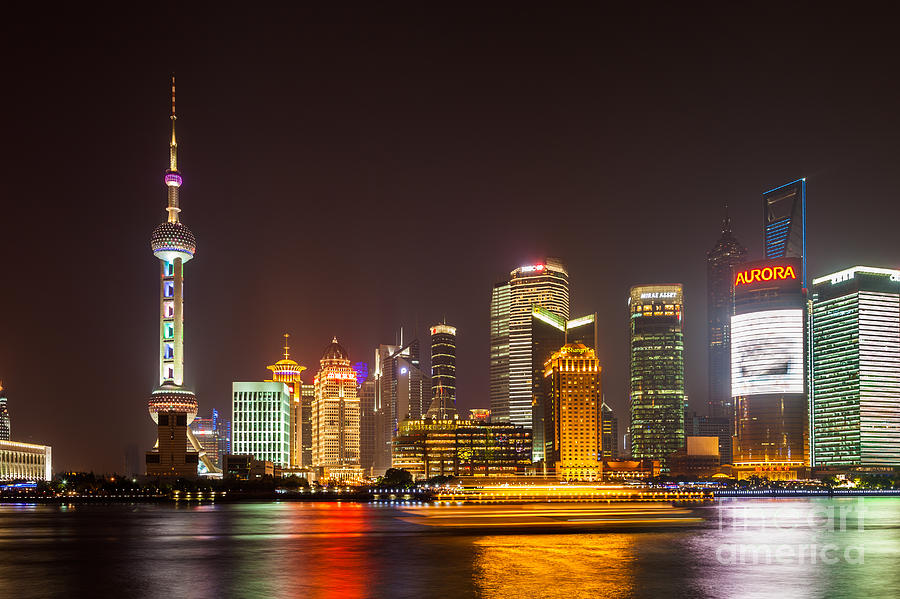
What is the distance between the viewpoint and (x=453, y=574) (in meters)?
67.2

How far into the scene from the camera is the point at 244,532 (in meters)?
115

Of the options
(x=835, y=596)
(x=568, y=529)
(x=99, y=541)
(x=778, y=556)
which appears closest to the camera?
(x=835, y=596)

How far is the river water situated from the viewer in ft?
196

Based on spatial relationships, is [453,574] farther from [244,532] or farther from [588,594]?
[244,532]

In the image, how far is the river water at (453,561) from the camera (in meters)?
59.7

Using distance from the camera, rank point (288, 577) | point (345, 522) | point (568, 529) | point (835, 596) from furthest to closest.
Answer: point (345, 522) → point (568, 529) → point (288, 577) → point (835, 596)

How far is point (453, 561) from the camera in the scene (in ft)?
250

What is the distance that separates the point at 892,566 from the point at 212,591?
5102 cm

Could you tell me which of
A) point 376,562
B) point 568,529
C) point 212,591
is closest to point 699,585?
point 376,562

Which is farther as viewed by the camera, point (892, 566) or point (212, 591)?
point (892, 566)

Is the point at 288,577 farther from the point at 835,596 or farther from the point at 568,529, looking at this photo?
the point at 568,529

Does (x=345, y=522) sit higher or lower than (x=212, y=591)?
lower

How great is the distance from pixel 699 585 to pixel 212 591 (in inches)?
1255

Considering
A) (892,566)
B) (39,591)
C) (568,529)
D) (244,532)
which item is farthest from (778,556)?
(244,532)
